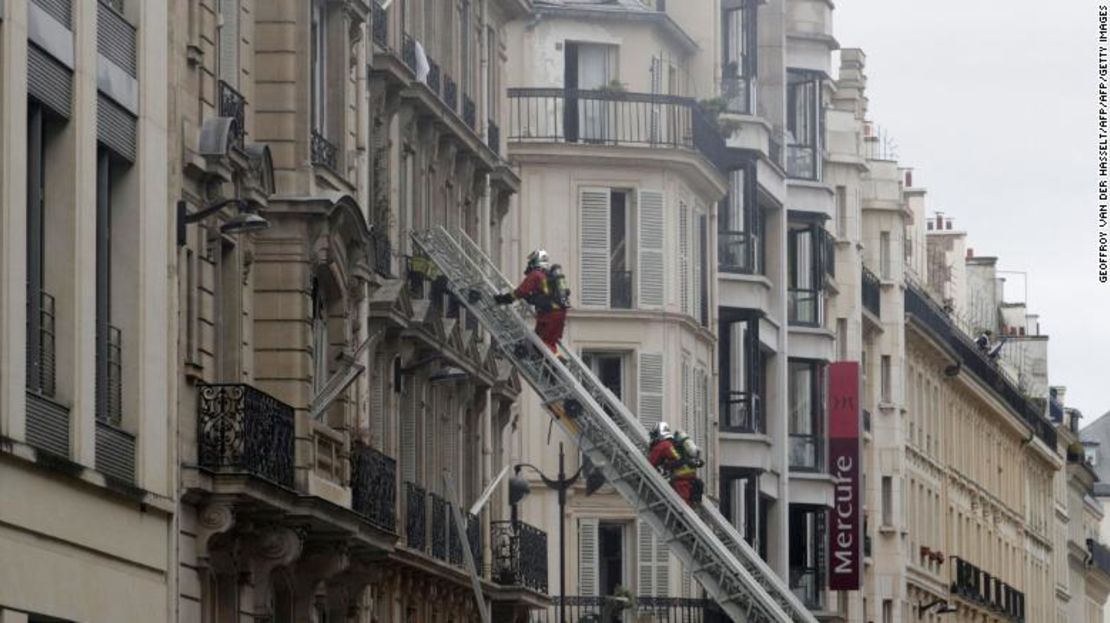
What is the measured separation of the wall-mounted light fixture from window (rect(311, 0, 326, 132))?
5007 millimetres

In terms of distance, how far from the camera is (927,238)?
125688 mm

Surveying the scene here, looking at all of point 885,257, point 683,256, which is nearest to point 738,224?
point 683,256

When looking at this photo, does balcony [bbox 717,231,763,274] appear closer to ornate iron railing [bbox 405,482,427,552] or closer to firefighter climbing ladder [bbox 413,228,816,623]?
firefighter climbing ladder [bbox 413,228,816,623]

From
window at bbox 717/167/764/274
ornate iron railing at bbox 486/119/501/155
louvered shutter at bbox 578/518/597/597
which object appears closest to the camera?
ornate iron railing at bbox 486/119/501/155

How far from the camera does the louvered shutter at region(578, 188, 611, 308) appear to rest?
65562mm

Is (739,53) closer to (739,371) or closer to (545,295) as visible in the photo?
(739,371)

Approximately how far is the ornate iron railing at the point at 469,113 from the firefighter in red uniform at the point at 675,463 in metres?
5.85

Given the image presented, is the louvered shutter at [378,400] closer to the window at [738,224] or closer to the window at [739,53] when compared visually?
the window at [738,224]

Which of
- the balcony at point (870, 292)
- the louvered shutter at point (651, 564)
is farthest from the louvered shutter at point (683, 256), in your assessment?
the balcony at point (870, 292)

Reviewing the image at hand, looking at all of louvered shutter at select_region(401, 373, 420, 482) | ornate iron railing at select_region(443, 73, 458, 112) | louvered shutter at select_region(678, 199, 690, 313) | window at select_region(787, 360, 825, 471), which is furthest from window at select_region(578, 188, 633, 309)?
louvered shutter at select_region(401, 373, 420, 482)

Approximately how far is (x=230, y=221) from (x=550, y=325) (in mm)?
17347

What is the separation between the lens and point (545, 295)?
52.3m

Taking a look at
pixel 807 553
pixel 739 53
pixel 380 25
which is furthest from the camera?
pixel 807 553

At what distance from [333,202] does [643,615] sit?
27.6m
